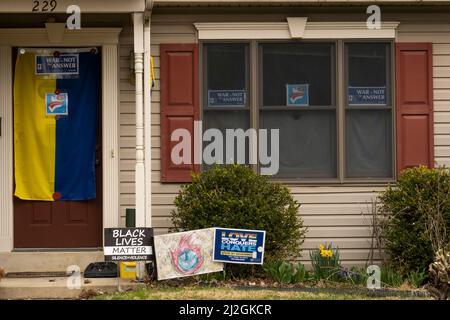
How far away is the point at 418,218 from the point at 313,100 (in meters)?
1.97

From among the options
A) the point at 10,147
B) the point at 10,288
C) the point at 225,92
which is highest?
the point at 225,92

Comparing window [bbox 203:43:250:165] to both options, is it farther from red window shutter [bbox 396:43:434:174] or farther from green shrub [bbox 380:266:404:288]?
green shrub [bbox 380:266:404:288]

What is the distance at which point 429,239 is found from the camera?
8914 millimetres

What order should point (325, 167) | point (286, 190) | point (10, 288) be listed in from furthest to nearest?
1. point (325, 167)
2. point (286, 190)
3. point (10, 288)

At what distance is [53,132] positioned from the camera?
980cm

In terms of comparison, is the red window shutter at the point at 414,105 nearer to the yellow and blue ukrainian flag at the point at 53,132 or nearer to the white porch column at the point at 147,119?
the white porch column at the point at 147,119

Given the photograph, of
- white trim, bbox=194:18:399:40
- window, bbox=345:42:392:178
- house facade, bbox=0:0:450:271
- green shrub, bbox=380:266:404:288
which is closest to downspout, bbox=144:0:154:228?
house facade, bbox=0:0:450:271

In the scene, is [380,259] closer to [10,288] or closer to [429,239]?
[429,239]

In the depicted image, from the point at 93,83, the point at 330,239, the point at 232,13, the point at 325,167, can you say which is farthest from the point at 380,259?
the point at 93,83

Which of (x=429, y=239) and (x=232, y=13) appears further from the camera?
(x=232, y=13)

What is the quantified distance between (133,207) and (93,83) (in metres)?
1.62

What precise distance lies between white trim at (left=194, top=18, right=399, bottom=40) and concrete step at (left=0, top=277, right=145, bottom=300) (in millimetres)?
3195

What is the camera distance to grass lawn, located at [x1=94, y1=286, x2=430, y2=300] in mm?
8156

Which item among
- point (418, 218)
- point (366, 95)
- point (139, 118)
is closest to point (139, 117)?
point (139, 118)
